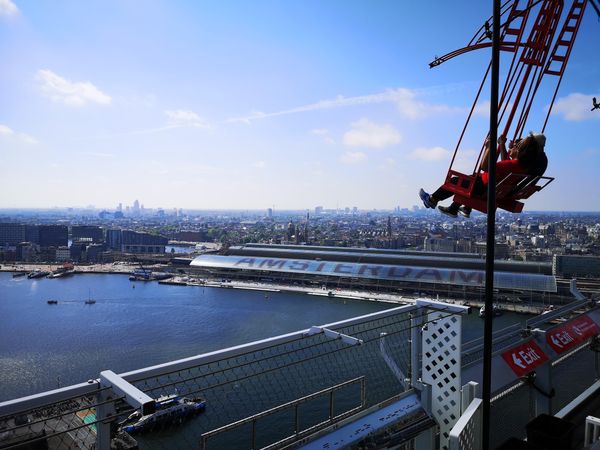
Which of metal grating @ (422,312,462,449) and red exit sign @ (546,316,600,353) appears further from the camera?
red exit sign @ (546,316,600,353)

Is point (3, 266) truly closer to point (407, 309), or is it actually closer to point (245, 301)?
point (245, 301)

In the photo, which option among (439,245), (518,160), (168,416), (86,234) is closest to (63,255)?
(86,234)

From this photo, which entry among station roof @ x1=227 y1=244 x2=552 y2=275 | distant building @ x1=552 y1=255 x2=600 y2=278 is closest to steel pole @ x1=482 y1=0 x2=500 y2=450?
station roof @ x1=227 y1=244 x2=552 y2=275

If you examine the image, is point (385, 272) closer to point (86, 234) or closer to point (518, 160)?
point (518, 160)

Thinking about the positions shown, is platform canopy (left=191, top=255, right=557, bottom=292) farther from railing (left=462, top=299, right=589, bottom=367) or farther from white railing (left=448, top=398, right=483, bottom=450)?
white railing (left=448, top=398, right=483, bottom=450)

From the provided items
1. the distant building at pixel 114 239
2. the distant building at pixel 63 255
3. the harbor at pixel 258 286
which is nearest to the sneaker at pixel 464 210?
the harbor at pixel 258 286
